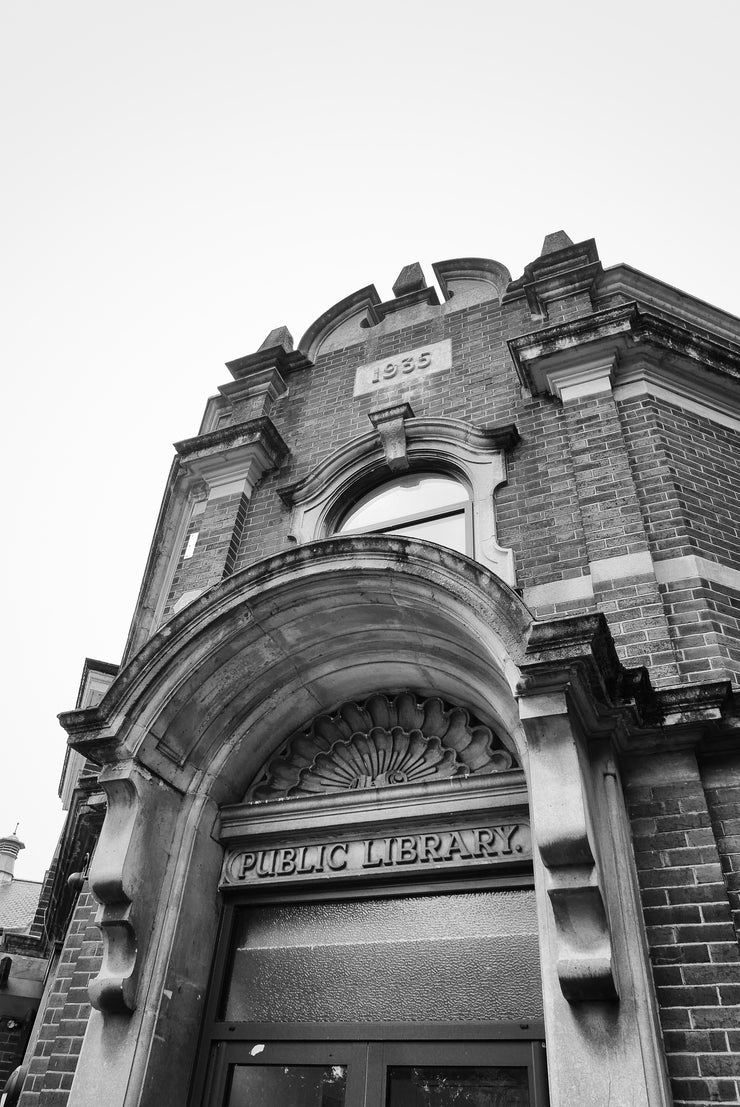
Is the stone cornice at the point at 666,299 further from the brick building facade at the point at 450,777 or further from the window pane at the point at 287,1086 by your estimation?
the window pane at the point at 287,1086

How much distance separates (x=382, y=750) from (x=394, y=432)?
2856 mm

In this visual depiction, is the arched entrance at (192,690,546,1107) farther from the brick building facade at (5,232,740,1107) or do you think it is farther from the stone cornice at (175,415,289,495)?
the stone cornice at (175,415,289,495)

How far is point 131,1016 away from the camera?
429 centimetres

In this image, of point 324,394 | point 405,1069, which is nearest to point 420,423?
point 324,394

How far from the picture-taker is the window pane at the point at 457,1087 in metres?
3.87

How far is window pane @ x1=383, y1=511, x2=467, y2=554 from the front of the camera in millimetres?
6203

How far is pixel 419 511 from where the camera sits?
6.60 metres

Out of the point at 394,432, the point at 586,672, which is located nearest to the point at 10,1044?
the point at 394,432

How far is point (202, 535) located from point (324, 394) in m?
2.06

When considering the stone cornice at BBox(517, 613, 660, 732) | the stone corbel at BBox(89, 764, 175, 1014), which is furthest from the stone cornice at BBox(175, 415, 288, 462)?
the stone cornice at BBox(517, 613, 660, 732)

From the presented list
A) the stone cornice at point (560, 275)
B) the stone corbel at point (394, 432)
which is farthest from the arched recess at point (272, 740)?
the stone cornice at point (560, 275)

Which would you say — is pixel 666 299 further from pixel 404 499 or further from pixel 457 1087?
pixel 457 1087

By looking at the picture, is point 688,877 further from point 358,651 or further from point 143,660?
point 143,660

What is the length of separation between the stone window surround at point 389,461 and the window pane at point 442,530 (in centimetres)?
27
